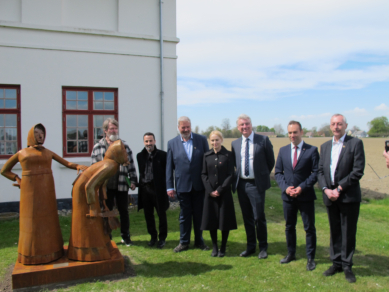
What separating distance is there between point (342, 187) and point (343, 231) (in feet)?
2.00

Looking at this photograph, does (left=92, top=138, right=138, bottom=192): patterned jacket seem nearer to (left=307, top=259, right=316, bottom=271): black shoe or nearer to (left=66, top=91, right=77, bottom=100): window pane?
(left=307, top=259, right=316, bottom=271): black shoe

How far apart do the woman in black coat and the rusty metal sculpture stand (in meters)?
1.41

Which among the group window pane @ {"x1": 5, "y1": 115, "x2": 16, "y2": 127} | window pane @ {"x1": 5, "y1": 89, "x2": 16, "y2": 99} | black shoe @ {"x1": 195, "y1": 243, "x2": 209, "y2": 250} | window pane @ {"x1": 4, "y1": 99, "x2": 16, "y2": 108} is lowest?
black shoe @ {"x1": 195, "y1": 243, "x2": 209, "y2": 250}

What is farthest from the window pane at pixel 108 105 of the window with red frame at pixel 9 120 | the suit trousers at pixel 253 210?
the suit trousers at pixel 253 210

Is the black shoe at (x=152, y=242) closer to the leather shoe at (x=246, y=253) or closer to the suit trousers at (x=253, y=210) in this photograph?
the leather shoe at (x=246, y=253)

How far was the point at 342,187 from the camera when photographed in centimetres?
371

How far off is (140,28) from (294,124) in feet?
19.1

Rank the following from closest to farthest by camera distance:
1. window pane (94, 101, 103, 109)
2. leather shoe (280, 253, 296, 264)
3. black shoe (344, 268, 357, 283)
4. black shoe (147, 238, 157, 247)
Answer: black shoe (344, 268, 357, 283)
leather shoe (280, 253, 296, 264)
black shoe (147, 238, 157, 247)
window pane (94, 101, 103, 109)

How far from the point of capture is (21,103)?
739 centimetres

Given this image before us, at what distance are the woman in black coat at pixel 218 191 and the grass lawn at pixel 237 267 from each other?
54 centimetres

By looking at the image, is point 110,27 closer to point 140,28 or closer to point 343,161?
point 140,28

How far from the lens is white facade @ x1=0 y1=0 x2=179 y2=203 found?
7.38 m

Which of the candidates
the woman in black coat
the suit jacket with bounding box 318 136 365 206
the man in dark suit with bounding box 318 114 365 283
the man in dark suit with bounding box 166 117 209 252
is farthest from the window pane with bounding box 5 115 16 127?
the suit jacket with bounding box 318 136 365 206

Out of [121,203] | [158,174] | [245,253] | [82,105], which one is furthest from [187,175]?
[82,105]
